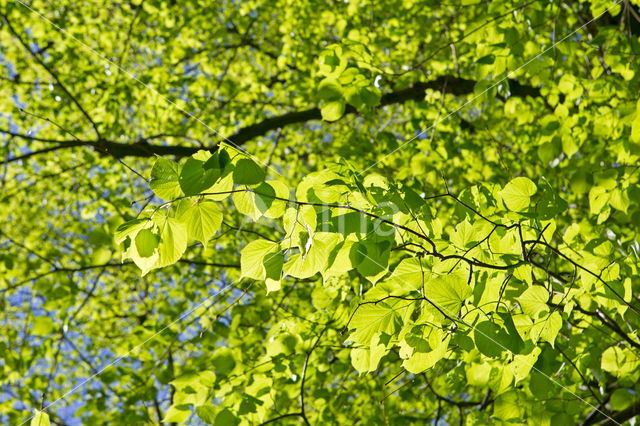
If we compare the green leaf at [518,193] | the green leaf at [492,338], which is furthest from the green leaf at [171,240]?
the green leaf at [518,193]

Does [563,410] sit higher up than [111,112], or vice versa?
[111,112]

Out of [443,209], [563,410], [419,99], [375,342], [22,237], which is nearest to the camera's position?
[375,342]

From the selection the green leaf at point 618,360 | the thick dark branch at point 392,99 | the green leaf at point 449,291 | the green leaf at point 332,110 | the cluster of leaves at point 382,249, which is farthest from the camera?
the thick dark branch at point 392,99

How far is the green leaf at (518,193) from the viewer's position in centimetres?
155

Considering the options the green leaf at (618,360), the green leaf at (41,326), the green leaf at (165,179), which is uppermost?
the green leaf at (41,326)

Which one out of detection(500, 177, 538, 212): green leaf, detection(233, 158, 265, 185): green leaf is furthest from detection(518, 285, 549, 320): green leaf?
detection(233, 158, 265, 185): green leaf

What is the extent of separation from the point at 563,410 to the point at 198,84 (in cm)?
518

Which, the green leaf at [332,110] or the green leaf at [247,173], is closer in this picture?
the green leaf at [247,173]

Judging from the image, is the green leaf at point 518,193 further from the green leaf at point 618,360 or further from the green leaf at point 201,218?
the green leaf at point 618,360

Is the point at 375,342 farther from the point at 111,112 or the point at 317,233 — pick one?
the point at 111,112

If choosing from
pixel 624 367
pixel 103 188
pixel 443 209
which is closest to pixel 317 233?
pixel 624 367

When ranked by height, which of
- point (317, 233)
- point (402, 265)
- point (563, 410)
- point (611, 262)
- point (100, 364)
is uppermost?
point (100, 364)

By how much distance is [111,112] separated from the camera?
18.5ft

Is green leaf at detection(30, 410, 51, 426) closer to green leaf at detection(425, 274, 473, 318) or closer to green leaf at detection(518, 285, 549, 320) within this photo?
green leaf at detection(425, 274, 473, 318)
